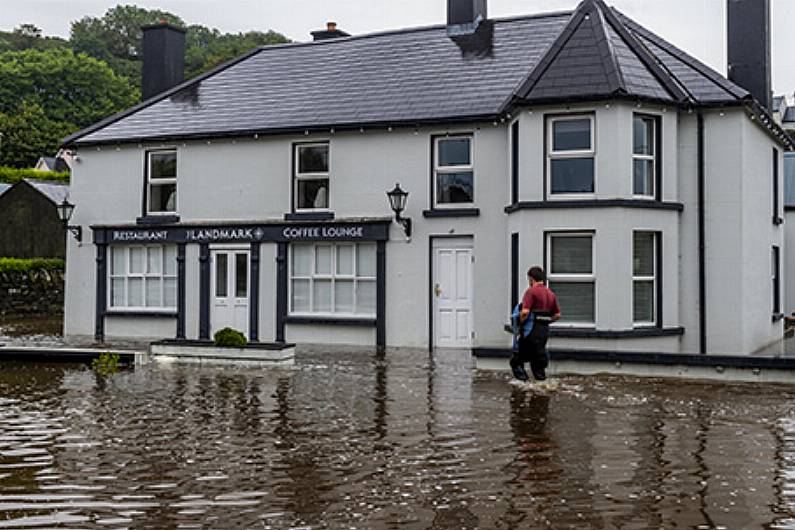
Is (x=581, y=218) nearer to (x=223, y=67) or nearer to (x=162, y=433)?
(x=162, y=433)

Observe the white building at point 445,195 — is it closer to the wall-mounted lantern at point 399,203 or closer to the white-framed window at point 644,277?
the white-framed window at point 644,277

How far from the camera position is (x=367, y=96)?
21.9m

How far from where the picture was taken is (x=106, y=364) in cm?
1600

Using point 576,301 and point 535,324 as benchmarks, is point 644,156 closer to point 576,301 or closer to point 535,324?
point 576,301

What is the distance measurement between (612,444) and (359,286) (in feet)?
40.2

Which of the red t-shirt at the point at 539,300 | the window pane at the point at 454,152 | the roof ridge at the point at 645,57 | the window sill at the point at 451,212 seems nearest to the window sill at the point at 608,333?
the red t-shirt at the point at 539,300

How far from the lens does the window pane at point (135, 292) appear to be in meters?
23.3

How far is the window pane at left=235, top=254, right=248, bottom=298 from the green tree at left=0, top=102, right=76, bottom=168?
60.4m

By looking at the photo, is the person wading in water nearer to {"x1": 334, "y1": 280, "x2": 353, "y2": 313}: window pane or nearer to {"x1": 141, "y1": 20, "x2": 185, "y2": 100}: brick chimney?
{"x1": 334, "y1": 280, "x2": 353, "y2": 313}: window pane

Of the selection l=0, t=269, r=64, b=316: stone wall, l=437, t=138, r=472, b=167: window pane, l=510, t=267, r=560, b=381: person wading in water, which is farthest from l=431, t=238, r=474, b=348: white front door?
l=0, t=269, r=64, b=316: stone wall

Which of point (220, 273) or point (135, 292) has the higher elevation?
point (220, 273)

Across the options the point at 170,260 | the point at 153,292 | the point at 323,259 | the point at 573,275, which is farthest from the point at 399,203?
the point at 153,292

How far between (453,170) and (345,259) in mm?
3366

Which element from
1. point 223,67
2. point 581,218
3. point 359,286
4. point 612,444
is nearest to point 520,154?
point 581,218
